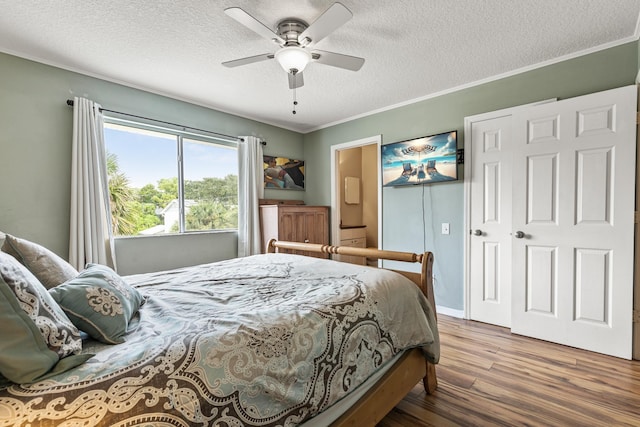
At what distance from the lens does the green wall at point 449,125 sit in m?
2.44

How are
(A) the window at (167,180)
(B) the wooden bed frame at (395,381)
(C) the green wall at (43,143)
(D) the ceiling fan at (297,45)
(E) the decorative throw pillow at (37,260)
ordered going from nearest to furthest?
(E) the decorative throw pillow at (37,260) → (B) the wooden bed frame at (395,381) → (D) the ceiling fan at (297,45) → (C) the green wall at (43,143) → (A) the window at (167,180)

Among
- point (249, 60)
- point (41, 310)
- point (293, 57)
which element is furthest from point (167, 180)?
point (41, 310)

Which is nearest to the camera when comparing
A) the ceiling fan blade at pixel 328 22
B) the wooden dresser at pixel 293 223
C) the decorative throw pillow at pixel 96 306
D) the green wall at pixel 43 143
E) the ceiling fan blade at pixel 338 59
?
the decorative throw pillow at pixel 96 306

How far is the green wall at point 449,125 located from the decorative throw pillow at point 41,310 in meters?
3.28

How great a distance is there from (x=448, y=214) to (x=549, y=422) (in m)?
2.05

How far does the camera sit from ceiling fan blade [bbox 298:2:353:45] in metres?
1.56

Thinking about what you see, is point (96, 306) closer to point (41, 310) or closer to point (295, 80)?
point (41, 310)

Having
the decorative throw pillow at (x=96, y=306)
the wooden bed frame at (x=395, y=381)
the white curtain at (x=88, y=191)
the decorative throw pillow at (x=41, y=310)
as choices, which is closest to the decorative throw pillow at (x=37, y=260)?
the decorative throw pillow at (x=96, y=306)

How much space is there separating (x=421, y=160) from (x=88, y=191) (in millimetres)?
3479

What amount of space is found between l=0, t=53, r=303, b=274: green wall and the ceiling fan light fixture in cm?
199

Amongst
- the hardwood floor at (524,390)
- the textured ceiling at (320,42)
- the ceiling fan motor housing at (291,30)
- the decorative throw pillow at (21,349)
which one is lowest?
Answer: the hardwood floor at (524,390)

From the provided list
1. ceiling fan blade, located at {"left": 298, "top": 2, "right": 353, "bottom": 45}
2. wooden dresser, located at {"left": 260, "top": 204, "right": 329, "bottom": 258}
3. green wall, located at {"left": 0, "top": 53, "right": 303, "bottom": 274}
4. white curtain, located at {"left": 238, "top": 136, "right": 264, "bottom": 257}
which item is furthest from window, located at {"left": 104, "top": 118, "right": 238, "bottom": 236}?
ceiling fan blade, located at {"left": 298, "top": 2, "right": 353, "bottom": 45}

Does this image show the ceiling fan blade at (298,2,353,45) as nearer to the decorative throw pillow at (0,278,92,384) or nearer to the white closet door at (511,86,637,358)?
the decorative throw pillow at (0,278,92,384)

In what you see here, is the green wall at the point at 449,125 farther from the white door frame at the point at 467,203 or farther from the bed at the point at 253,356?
the bed at the point at 253,356
